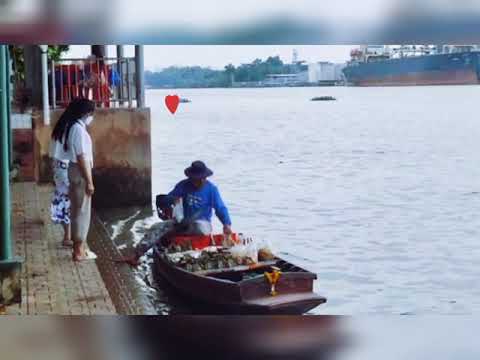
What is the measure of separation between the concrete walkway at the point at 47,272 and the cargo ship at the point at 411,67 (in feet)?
9.27

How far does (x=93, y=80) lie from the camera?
6.50 meters

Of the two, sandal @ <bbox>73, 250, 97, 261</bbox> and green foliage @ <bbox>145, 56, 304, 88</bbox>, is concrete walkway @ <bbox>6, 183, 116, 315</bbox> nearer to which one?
sandal @ <bbox>73, 250, 97, 261</bbox>

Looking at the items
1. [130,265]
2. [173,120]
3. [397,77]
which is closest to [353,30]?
[130,265]

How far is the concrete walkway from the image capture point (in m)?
4.36

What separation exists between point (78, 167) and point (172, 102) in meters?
1.90

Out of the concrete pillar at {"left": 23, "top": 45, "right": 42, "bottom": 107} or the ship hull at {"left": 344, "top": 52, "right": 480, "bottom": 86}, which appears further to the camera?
the ship hull at {"left": 344, "top": 52, "right": 480, "bottom": 86}

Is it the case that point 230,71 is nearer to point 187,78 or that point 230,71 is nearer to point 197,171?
point 187,78

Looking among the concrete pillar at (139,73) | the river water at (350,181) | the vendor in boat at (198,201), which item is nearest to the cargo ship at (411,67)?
the river water at (350,181)

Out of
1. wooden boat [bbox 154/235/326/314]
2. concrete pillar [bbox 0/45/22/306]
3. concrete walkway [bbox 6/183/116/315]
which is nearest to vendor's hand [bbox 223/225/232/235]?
wooden boat [bbox 154/235/326/314]

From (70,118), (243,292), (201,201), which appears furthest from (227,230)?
(70,118)

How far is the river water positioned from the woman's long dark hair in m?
1.13

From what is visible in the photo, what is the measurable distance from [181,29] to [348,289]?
19.6 ft

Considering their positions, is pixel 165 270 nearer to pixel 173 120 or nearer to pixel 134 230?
pixel 134 230

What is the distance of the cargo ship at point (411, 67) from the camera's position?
7191 millimetres
